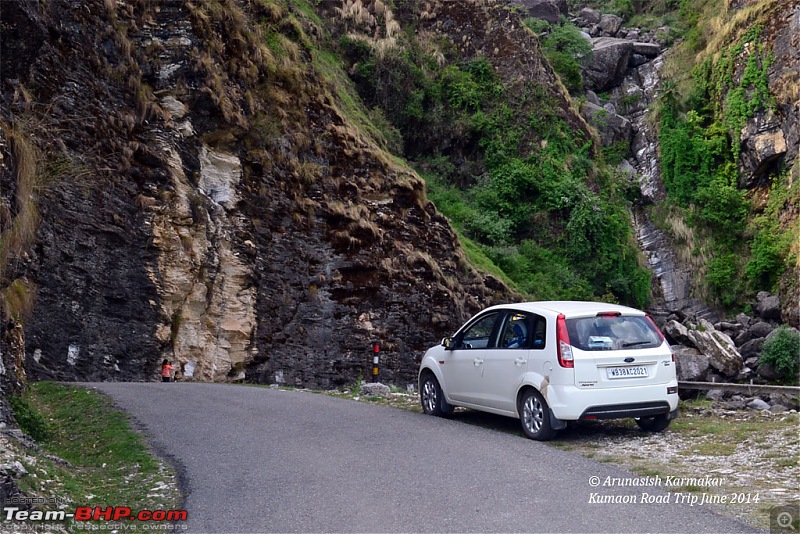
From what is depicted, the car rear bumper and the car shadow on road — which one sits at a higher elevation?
the car rear bumper

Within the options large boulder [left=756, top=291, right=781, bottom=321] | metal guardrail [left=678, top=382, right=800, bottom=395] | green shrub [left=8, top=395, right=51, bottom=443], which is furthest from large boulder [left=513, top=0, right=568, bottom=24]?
green shrub [left=8, top=395, right=51, bottom=443]

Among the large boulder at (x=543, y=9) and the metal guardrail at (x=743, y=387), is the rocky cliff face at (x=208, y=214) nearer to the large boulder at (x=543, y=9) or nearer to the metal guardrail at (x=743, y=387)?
the metal guardrail at (x=743, y=387)

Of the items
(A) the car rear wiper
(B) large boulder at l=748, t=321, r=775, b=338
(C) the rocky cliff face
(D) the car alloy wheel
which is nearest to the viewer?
(A) the car rear wiper

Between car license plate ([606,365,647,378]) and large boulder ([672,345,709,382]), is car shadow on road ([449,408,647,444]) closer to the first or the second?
car license plate ([606,365,647,378])

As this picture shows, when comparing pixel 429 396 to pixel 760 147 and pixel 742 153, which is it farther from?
pixel 742 153

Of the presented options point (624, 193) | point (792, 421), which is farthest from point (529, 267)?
point (792, 421)

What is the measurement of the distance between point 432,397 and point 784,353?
61.6 ft

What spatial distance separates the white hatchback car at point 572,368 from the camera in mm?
8195

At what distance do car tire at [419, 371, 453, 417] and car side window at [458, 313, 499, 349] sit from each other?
873 mm

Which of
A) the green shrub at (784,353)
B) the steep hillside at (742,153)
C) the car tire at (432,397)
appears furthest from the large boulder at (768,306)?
the car tire at (432,397)

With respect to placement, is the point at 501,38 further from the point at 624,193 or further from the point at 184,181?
the point at 184,181

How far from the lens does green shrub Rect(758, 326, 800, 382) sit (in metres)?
24.3

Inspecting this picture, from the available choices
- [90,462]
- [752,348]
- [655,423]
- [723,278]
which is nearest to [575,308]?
[655,423]

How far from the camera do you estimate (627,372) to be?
8.38 meters
